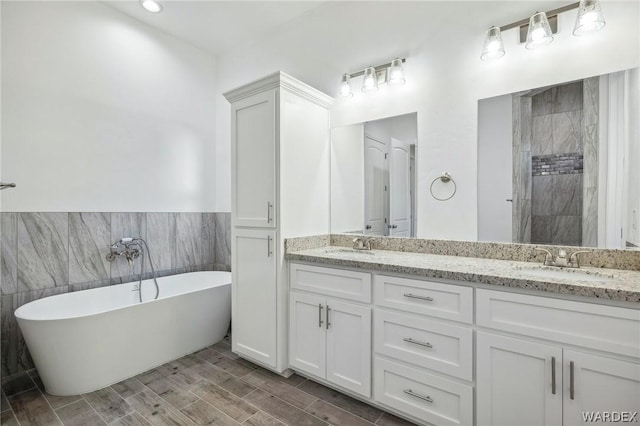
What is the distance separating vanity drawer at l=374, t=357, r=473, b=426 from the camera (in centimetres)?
146

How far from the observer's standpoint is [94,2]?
8.50ft

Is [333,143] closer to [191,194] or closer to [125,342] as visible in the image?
[191,194]

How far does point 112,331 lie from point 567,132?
122 inches

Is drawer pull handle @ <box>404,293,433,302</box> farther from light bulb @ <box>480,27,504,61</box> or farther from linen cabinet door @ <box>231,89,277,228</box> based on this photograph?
light bulb @ <box>480,27,504,61</box>

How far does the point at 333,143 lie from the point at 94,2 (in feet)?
7.80

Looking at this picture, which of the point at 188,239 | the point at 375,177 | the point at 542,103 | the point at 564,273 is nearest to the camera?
the point at 564,273

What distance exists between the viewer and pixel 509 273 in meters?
1.41

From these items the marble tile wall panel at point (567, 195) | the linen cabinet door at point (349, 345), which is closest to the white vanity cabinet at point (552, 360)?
the linen cabinet door at point (349, 345)

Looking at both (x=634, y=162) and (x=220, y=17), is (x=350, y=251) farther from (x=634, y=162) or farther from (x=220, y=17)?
(x=220, y=17)

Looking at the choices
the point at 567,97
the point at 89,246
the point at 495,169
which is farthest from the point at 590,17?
the point at 89,246

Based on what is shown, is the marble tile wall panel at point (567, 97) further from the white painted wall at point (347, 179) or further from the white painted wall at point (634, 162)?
the white painted wall at point (347, 179)

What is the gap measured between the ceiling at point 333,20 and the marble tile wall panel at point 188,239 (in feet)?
6.21

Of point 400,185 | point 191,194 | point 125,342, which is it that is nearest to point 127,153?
point 191,194

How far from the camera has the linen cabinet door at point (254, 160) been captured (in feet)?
7.02
